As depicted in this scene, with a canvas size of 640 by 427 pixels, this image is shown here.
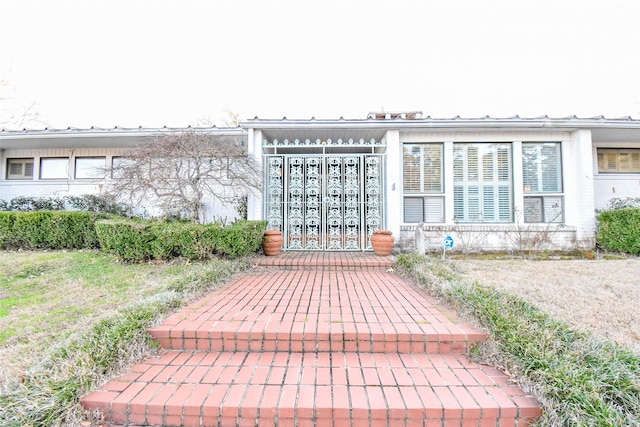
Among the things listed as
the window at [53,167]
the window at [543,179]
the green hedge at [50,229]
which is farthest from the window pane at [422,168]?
the window at [53,167]

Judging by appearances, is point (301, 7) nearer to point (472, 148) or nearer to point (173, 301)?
point (472, 148)

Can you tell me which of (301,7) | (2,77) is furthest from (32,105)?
(301,7)

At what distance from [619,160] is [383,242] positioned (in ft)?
25.4

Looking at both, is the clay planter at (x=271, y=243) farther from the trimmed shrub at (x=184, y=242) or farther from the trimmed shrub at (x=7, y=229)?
the trimmed shrub at (x=7, y=229)

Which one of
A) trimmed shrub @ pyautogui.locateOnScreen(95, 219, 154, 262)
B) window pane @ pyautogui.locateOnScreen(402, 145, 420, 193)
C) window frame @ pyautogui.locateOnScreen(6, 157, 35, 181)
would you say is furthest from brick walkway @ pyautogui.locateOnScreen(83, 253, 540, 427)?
window frame @ pyautogui.locateOnScreen(6, 157, 35, 181)

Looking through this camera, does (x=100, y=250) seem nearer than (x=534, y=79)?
Yes

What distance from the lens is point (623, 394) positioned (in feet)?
5.23

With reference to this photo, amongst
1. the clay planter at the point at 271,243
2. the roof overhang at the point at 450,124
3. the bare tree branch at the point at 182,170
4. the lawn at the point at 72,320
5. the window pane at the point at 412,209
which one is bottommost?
the lawn at the point at 72,320

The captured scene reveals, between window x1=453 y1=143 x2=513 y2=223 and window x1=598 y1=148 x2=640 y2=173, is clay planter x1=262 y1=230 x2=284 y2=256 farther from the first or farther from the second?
window x1=598 y1=148 x2=640 y2=173

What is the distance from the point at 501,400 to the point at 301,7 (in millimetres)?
10539

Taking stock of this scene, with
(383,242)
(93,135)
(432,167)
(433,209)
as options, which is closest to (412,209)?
(433,209)

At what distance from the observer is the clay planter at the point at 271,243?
574cm

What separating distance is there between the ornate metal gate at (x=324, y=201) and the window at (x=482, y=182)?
2115mm

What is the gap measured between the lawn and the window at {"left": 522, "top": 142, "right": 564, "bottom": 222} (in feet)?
22.6
